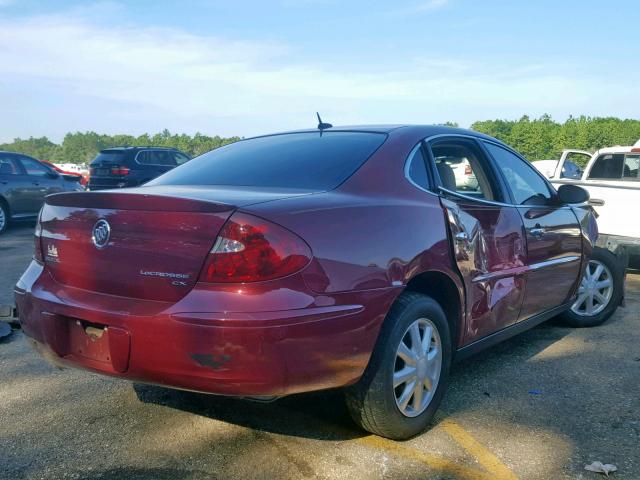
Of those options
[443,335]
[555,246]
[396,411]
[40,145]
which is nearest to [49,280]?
[396,411]

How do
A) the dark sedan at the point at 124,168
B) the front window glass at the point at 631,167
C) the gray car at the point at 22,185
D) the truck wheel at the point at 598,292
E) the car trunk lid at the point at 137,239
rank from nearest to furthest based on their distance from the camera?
1. the car trunk lid at the point at 137,239
2. the truck wheel at the point at 598,292
3. the front window glass at the point at 631,167
4. the gray car at the point at 22,185
5. the dark sedan at the point at 124,168

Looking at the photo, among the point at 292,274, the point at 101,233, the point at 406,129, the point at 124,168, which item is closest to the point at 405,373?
the point at 292,274

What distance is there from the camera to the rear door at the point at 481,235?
353 cm

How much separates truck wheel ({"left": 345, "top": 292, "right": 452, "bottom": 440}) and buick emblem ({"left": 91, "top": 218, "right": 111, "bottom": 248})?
130 cm

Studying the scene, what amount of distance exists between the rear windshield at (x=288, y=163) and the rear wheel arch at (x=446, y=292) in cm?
68

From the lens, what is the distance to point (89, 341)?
279 cm

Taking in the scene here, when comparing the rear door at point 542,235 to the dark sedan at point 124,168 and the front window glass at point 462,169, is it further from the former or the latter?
the dark sedan at point 124,168

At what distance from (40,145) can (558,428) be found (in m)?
150

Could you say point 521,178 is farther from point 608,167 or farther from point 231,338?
point 608,167

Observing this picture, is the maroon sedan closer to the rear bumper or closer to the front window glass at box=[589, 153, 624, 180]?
the rear bumper

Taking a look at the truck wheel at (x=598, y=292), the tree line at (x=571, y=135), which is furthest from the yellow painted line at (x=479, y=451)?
the tree line at (x=571, y=135)

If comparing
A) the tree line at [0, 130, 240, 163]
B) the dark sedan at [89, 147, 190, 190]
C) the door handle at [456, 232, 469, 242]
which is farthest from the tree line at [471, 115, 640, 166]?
the tree line at [0, 130, 240, 163]

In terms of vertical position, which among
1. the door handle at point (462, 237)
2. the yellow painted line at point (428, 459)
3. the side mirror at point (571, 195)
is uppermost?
the side mirror at point (571, 195)

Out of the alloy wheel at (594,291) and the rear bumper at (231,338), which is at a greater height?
Answer: the rear bumper at (231,338)
